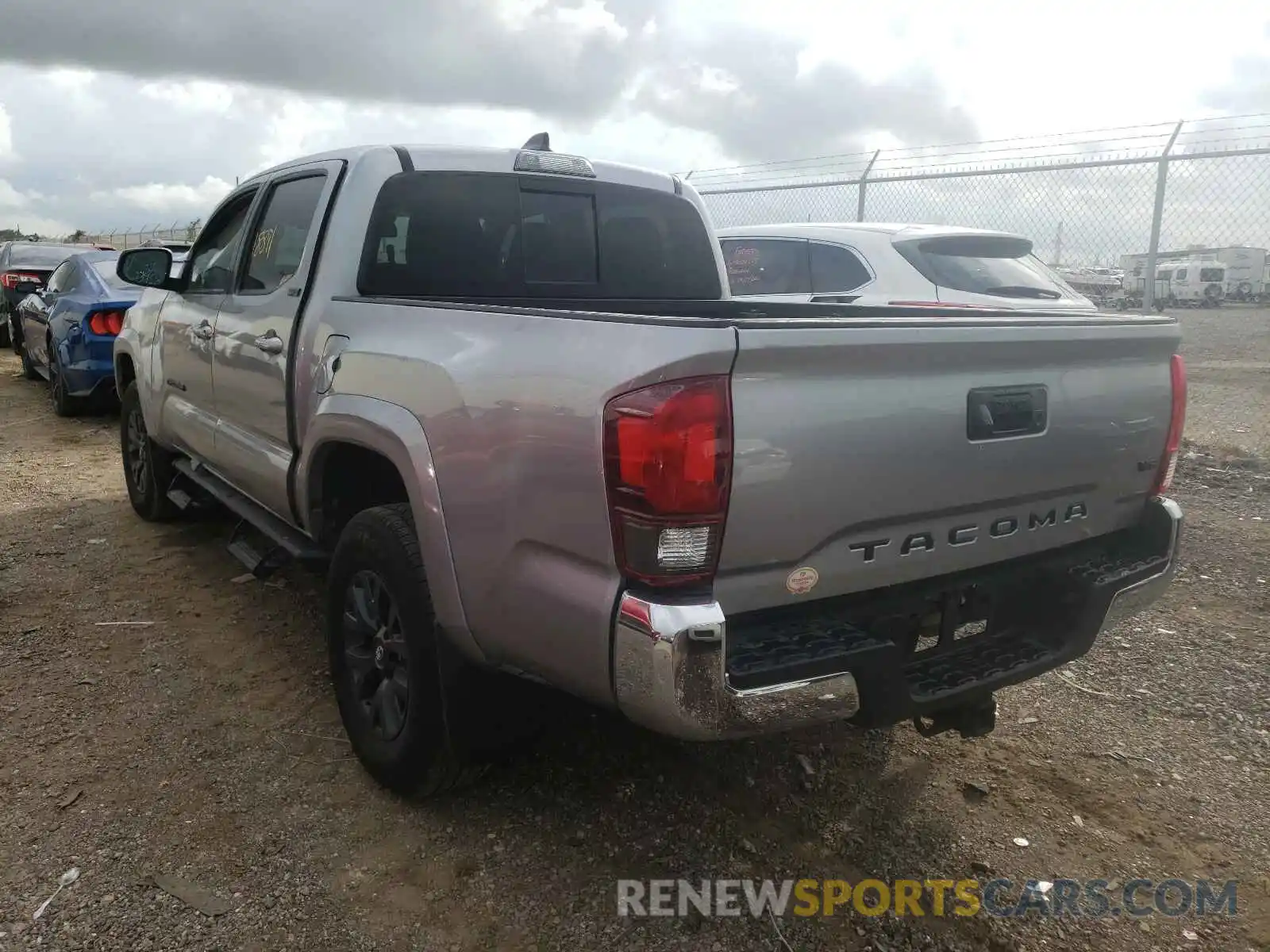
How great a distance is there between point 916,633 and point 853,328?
0.85 metres

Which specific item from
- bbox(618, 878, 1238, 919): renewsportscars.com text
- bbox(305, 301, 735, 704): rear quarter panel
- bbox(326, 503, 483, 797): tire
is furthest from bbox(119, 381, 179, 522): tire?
bbox(618, 878, 1238, 919): renewsportscars.com text

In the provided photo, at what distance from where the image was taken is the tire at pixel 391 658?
2.59 meters

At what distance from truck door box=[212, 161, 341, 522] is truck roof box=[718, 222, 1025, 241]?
4007mm

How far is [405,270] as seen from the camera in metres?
3.36

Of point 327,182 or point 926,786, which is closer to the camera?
point 926,786

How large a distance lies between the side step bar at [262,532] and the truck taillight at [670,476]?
1717 mm

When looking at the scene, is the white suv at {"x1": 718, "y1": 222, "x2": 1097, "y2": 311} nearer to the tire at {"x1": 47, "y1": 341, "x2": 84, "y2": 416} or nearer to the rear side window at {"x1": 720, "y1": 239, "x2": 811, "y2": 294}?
the rear side window at {"x1": 720, "y1": 239, "x2": 811, "y2": 294}

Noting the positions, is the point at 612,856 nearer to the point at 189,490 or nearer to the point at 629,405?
the point at 629,405

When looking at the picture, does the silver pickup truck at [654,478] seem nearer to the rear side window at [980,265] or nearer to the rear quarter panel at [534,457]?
the rear quarter panel at [534,457]

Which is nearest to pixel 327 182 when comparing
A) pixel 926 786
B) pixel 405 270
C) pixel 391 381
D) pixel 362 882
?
pixel 405 270

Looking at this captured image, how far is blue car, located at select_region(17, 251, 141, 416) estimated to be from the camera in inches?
326

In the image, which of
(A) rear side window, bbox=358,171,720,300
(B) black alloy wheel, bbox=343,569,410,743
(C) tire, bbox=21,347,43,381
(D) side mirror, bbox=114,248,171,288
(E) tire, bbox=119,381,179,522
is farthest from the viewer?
(C) tire, bbox=21,347,43,381

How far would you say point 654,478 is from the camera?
195 cm

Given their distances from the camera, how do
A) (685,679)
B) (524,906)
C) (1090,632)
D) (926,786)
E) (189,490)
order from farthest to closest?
(189,490), (926,786), (1090,632), (524,906), (685,679)
